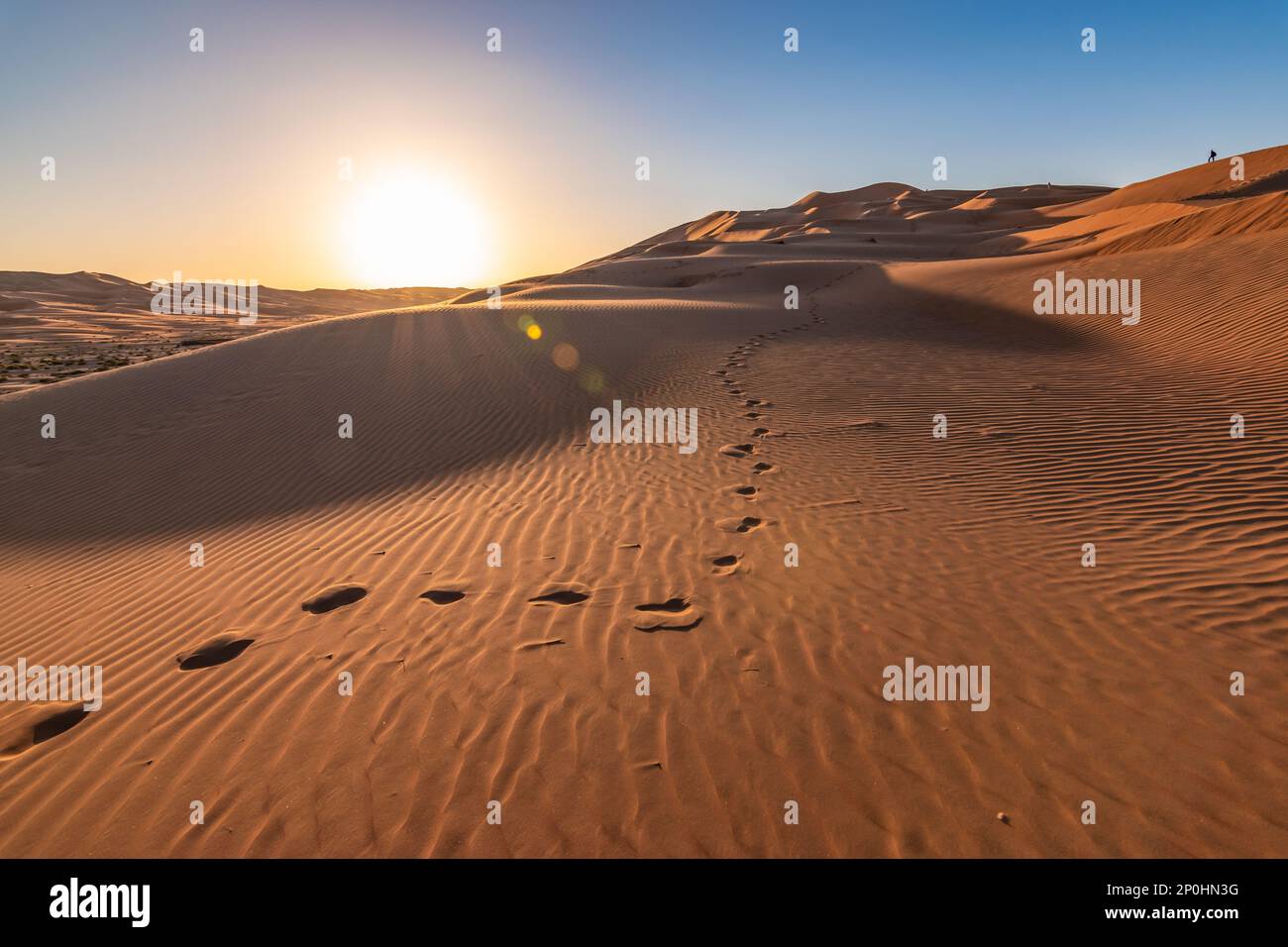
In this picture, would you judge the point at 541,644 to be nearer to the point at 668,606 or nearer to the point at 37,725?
the point at 668,606

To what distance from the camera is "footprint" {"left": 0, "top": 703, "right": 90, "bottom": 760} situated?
3.69 metres

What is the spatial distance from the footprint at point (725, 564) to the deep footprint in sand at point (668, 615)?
0.54 meters

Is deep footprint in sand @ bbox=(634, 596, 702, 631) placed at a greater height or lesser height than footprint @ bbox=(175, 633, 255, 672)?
greater

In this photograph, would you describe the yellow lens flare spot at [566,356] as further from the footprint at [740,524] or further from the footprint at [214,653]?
the footprint at [214,653]

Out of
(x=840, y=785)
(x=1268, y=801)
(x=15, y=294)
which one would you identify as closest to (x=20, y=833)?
(x=840, y=785)

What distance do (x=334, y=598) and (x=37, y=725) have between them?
6.08 feet

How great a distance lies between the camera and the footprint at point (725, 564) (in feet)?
17.4

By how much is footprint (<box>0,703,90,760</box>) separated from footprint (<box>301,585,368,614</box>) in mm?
1464

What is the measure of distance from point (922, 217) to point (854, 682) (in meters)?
61.9

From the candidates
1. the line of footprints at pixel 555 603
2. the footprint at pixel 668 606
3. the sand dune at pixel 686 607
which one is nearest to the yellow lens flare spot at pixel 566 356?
the sand dune at pixel 686 607

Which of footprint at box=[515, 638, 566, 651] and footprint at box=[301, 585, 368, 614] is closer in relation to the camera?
footprint at box=[515, 638, 566, 651]

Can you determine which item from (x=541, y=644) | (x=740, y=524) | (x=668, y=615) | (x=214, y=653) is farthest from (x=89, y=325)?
(x=668, y=615)

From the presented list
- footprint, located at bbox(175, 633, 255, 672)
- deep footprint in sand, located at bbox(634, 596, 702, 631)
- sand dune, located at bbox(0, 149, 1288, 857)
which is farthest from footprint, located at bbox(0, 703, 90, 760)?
deep footprint in sand, located at bbox(634, 596, 702, 631)

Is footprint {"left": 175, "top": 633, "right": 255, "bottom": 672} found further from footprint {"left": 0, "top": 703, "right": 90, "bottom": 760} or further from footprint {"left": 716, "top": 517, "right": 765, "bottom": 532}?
footprint {"left": 716, "top": 517, "right": 765, "bottom": 532}
